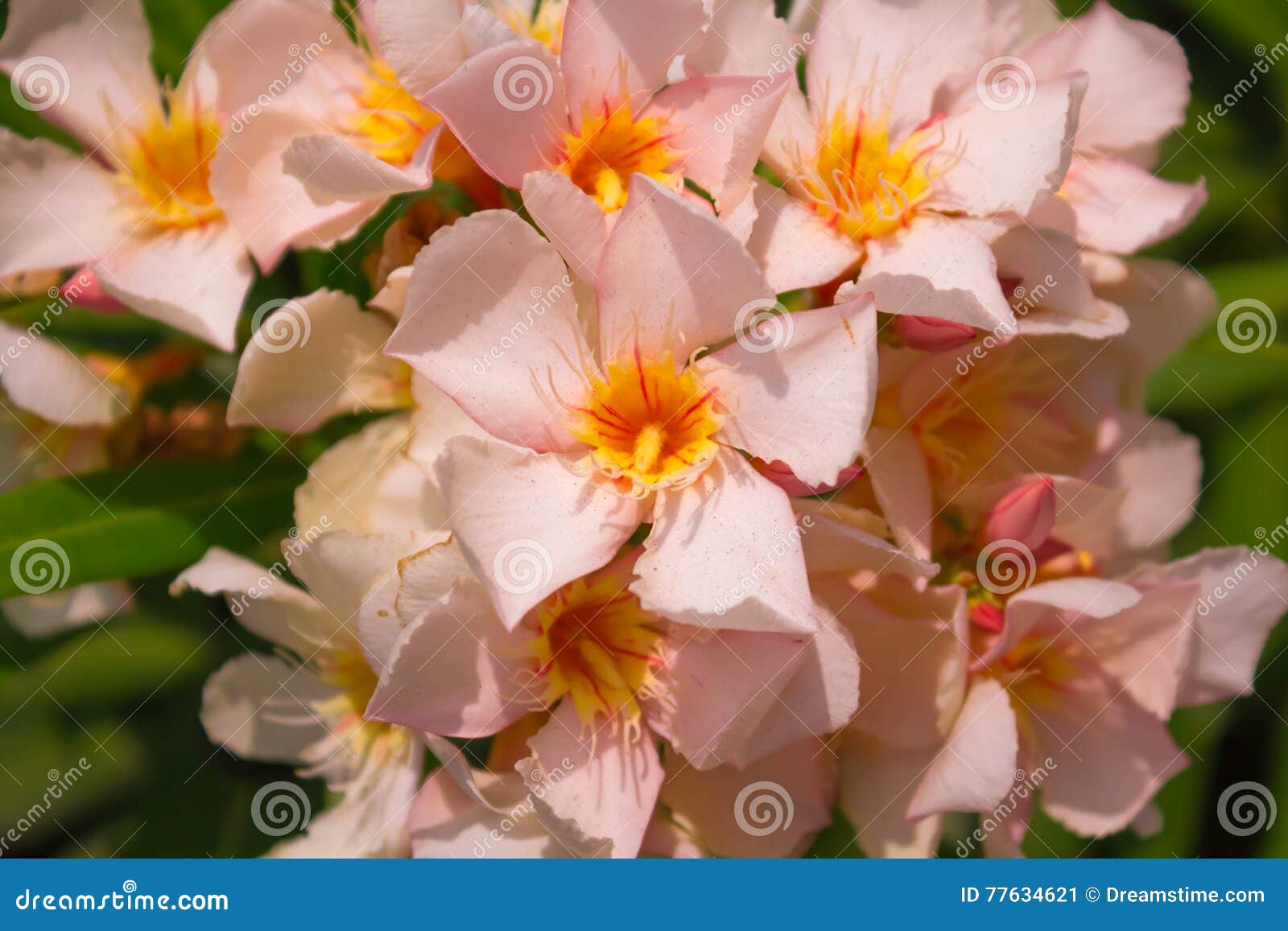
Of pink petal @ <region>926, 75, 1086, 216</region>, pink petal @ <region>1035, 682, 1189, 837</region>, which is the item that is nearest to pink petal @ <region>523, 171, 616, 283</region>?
pink petal @ <region>926, 75, 1086, 216</region>

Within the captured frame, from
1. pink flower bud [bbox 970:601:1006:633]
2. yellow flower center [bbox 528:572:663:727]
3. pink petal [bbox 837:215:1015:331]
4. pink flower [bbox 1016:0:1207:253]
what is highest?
pink flower [bbox 1016:0:1207:253]

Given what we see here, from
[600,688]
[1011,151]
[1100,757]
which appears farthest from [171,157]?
[1100,757]

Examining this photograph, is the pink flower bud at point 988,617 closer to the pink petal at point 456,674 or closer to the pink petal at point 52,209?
the pink petal at point 456,674

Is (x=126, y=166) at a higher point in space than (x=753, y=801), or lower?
higher

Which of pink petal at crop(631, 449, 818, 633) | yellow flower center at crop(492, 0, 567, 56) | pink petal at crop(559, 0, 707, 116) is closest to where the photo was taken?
pink petal at crop(631, 449, 818, 633)

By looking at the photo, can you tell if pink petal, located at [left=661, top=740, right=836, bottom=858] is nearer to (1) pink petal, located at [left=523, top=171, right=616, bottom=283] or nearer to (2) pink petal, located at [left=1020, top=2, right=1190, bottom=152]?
(1) pink petal, located at [left=523, top=171, right=616, bottom=283]

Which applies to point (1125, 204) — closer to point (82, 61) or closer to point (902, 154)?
point (902, 154)

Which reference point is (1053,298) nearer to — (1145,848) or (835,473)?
(835,473)
